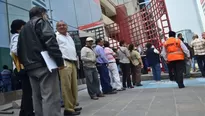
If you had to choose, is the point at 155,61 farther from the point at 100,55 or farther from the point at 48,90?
the point at 48,90

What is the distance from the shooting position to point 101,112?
155 inches

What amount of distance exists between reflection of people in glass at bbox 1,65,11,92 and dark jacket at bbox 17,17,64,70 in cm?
448

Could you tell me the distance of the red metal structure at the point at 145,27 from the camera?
8.91 metres

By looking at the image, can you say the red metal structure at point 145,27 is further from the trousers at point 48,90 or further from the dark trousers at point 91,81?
the trousers at point 48,90

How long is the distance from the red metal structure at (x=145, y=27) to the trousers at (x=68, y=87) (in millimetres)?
5769

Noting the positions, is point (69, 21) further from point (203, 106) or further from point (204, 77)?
point (203, 106)

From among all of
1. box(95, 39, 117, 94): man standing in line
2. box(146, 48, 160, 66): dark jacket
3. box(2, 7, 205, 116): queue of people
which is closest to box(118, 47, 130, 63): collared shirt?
box(2, 7, 205, 116): queue of people

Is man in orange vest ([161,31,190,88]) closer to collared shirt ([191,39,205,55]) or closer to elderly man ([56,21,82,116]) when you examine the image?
collared shirt ([191,39,205,55])

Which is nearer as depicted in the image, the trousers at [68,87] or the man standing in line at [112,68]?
the trousers at [68,87]

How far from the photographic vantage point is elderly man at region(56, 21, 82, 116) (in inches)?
155

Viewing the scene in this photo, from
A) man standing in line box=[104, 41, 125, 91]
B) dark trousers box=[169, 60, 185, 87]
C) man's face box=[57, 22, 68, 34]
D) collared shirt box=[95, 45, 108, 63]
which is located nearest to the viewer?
man's face box=[57, 22, 68, 34]

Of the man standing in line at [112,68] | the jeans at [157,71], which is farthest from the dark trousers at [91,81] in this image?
the jeans at [157,71]

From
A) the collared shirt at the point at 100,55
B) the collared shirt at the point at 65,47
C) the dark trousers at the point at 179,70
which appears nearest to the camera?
the collared shirt at the point at 65,47

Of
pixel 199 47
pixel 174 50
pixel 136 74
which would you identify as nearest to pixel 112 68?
pixel 136 74
